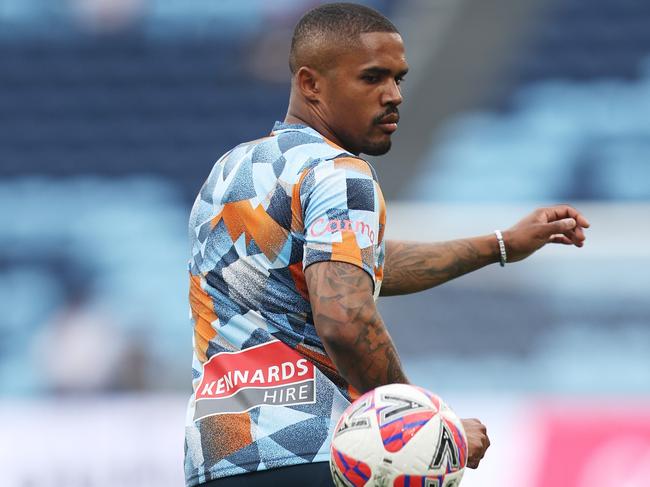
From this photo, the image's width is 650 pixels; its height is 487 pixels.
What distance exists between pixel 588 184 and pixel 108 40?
17.1 feet

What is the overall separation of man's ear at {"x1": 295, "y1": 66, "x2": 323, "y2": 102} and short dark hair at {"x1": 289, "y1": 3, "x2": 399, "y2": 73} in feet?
0.15

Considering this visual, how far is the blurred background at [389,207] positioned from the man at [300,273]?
12.8 ft

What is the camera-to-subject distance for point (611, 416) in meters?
6.95

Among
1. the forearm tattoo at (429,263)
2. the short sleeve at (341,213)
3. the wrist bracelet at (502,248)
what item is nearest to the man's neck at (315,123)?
the short sleeve at (341,213)

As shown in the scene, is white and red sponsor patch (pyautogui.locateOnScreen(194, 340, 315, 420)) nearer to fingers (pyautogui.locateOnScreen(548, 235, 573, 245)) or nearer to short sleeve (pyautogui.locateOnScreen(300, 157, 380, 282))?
short sleeve (pyautogui.locateOnScreen(300, 157, 380, 282))

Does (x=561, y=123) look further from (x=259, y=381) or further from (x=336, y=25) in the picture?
(x=259, y=381)

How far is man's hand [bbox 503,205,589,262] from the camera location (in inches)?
153

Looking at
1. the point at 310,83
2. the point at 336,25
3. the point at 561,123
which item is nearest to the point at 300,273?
the point at 310,83

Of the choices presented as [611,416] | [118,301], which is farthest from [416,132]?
[611,416]

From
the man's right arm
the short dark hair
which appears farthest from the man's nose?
the man's right arm

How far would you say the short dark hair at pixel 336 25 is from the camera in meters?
3.34

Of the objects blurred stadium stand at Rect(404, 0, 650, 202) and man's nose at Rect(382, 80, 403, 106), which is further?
blurred stadium stand at Rect(404, 0, 650, 202)

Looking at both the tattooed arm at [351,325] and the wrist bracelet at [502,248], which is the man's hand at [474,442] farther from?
the wrist bracelet at [502,248]

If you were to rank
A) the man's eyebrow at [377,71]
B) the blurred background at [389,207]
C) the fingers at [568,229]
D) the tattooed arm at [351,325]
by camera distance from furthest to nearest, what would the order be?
the blurred background at [389,207]
the fingers at [568,229]
the man's eyebrow at [377,71]
the tattooed arm at [351,325]
